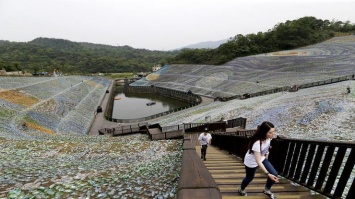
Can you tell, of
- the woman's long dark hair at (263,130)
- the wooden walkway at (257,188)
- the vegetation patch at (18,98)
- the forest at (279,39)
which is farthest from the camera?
the forest at (279,39)

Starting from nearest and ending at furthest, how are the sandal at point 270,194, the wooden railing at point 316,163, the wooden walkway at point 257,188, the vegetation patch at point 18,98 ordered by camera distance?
1. the wooden railing at point 316,163
2. the sandal at point 270,194
3. the wooden walkway at point 257,188
4. the vegetation patch at point 18,98

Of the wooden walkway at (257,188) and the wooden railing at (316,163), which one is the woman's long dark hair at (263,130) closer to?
the wooden railing at (316,163)

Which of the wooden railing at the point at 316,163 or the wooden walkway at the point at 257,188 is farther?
the wooden walkway at the point at 257,188

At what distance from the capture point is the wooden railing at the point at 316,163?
3.81m

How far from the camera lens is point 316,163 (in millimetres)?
4574

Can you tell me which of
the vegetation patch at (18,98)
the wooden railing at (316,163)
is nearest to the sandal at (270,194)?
the wooden railing at (316,163)

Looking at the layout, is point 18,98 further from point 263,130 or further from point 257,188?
point 263,130

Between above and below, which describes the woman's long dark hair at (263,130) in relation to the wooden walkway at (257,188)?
above

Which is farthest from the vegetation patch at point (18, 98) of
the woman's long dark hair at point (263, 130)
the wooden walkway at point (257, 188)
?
the woman's long dark hair at point (263, 130)

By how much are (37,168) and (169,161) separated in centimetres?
529

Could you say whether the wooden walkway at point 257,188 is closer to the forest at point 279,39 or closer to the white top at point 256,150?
the white top at point 256,150

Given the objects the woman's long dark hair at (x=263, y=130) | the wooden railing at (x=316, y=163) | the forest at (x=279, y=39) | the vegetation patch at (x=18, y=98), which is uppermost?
the forest at (x=279, y=39)

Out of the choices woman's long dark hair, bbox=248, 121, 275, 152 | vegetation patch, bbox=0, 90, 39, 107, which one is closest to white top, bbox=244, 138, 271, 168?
woman's long dark hair, bbox=248, 121, 275, 152

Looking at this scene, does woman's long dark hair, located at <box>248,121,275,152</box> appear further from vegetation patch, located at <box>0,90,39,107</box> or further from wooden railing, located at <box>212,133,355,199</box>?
vegetation patch, located at <box>0,90,39,107</box>
